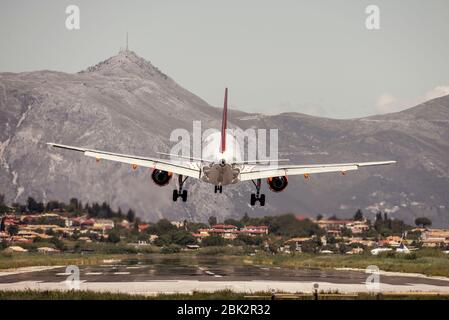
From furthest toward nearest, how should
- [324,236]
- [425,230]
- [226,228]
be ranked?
[425,230]
[226,228]
[324,236]

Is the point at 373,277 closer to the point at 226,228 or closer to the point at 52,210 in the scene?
the point at 226,228

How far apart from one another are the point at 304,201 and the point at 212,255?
16.0m

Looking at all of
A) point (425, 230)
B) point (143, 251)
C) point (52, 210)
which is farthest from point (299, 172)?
point (425, 230)

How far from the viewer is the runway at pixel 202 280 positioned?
72.3m

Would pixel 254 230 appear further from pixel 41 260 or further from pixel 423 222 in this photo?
pixel 423 222

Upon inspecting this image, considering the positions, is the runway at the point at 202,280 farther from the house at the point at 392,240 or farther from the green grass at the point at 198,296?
the house at the point at 392,240

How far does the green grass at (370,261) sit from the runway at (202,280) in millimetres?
5272

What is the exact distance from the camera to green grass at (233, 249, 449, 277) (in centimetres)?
9986

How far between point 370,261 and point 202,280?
36.7 m

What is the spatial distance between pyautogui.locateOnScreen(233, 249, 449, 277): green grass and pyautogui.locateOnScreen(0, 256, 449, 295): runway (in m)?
5.27

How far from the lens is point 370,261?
368 ft

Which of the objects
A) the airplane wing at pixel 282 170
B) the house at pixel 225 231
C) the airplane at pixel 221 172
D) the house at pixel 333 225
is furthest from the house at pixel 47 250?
the airplane wing at pixel 282 170

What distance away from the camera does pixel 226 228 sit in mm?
163625

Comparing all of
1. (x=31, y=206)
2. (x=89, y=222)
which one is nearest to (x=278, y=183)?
(x=89, y=222)
